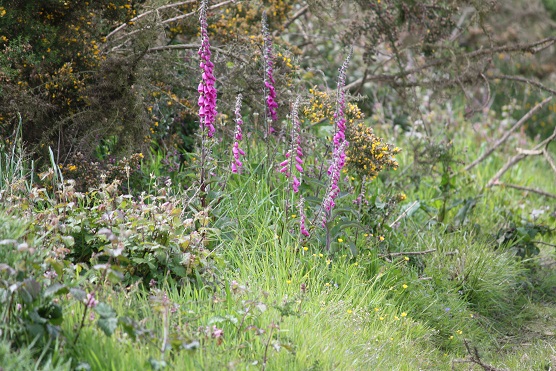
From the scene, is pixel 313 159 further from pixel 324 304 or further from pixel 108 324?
pixel 108 324

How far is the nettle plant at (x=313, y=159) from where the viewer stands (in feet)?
15.1

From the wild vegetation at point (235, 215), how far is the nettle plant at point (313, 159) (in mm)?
20

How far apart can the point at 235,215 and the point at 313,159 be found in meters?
1.18

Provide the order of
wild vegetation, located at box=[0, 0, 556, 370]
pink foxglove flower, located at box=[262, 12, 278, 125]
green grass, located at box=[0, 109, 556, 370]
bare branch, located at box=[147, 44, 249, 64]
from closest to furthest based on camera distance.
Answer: green grass, located at box=[0, 109, 556, 370]
wild vegetation, located at box=[0, 0, 556, 370]
pink foxglove flower, located at box=[262, 12, 278, 125]
bare branch, located at box=[147, 44, 249, 64]

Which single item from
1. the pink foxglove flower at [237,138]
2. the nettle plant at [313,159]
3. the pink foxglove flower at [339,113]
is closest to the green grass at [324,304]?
the nettle plant at [313,159]

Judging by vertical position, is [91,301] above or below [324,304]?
above

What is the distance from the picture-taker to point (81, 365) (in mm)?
2924

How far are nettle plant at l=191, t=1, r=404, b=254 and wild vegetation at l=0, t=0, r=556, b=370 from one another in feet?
0.07

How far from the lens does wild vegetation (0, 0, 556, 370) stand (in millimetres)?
3316

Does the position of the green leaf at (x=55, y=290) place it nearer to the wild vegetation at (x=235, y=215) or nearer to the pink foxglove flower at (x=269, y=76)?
the wild vegetation at (x=235, y=215)

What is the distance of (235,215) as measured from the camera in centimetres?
490

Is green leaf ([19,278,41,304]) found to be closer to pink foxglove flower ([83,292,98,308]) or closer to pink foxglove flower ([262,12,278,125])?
pink foxglove flower ([83,292,98,308])

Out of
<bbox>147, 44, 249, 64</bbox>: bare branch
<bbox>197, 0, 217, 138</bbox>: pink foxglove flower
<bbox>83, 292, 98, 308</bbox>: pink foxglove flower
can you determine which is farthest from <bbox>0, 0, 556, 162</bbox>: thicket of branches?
<bbox>83, 292, 98, 308</bbox>: pink foxglove flower

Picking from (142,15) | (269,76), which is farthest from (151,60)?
(269,76)
